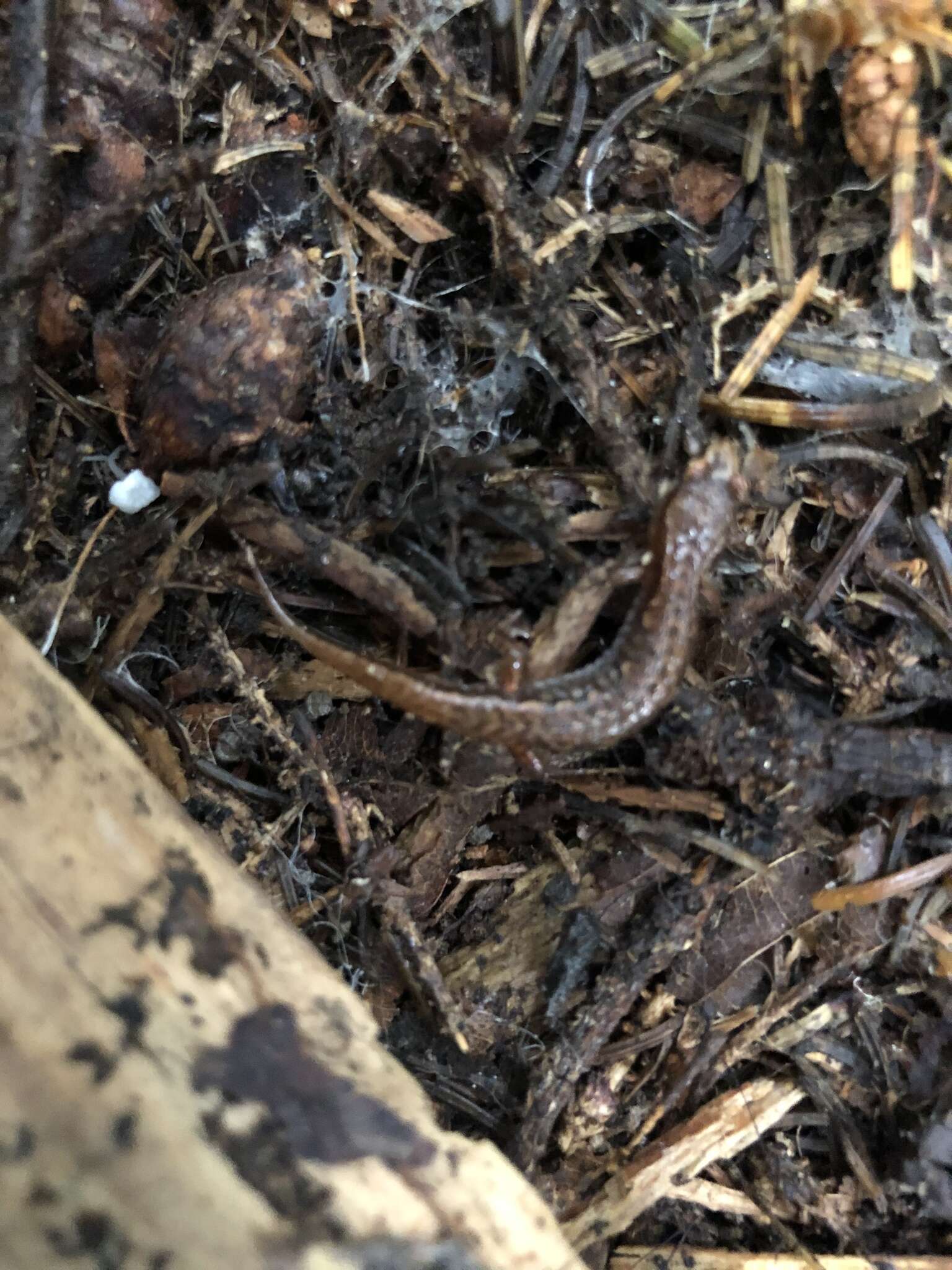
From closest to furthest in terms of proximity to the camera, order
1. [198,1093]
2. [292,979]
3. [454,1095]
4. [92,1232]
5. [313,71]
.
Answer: [92,1232] → [198,1093] → [292,979] → [313,71] → [454,1095]

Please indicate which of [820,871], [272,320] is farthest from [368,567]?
[820,871]

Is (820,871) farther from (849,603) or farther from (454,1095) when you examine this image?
(454,1095)

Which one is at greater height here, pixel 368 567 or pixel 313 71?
pixel 313 71

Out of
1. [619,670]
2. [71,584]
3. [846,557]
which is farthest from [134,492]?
[846,557]

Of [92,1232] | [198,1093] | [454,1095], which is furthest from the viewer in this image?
[454,1095]

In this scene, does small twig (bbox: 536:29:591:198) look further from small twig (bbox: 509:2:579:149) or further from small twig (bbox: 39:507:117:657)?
small twig (bbox: 39:507:117:657)

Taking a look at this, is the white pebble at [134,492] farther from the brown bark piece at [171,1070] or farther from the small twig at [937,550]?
the small twig at [937,550]

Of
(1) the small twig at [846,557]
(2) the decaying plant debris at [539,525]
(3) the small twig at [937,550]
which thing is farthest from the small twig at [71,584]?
(3) the small twig at [937,550]
